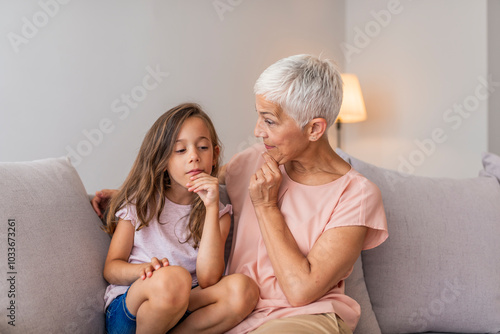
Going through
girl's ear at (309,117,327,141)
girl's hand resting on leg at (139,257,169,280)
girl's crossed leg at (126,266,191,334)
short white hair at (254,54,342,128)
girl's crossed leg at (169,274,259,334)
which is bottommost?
girl's crossed leg at (169,274,259,334)

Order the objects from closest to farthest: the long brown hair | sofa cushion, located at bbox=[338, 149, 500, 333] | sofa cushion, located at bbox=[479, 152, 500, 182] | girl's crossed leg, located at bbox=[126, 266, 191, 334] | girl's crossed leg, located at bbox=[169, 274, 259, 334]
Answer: girl's crossed leg, located at bbox=[126, 266, 191, 334] → girl's crossed leg, located at bbox=[169, 274, 259, 334] → the long brown hair → sofa cushion, located at bbox=[338, 149, 500, 333] → sofa cushion, located at bbox=[479, 152, 500, 182]

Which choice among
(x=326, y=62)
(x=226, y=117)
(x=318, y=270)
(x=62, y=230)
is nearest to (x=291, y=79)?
(x=326, y=62)

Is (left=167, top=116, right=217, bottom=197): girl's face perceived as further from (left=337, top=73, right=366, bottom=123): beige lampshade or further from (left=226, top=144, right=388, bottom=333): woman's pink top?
(left=337, top=73, right=366, bottom=123): beige lampshade

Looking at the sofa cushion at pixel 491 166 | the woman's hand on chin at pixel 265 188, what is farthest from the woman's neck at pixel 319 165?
the sofa cushion at pixel 491 166

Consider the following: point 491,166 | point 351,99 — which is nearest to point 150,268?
point 491,166

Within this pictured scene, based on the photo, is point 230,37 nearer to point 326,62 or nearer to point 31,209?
point 326,62

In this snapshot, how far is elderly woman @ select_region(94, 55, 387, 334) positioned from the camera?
1.33 meters

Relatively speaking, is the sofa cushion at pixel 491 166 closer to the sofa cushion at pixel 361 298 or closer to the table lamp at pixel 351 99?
the sofa cushion at pixel 361 298

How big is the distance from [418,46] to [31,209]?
124 inches

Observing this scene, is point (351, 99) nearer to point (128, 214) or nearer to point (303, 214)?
point (303, 214)

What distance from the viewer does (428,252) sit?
1.74 metres

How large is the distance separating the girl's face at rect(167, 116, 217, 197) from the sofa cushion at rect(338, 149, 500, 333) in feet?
2.18

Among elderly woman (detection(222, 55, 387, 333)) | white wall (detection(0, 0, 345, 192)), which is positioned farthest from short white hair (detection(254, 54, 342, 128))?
white wall (detection(0, 0, 345, 192))

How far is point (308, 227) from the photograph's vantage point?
1.43 metres
